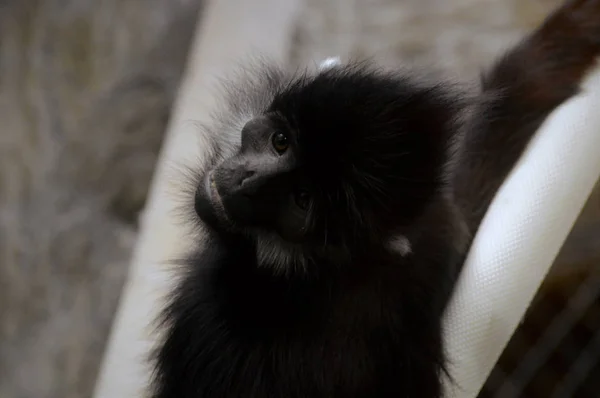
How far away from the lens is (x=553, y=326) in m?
1.09

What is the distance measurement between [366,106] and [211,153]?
0.33 meters

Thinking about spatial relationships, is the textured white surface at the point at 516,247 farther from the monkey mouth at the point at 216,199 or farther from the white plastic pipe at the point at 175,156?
the white plastic pipe at the point at 175,156

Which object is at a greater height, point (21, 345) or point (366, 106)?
point (366, 106)

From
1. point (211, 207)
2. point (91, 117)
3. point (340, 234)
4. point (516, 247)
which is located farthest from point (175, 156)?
point (516, 247)

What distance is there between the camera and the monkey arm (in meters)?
0.95

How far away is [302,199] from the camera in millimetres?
817

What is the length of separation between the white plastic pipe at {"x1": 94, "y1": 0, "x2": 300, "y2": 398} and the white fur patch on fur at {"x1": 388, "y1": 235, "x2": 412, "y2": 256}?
51cm

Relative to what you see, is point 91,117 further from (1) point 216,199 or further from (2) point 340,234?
(2) point 340,234

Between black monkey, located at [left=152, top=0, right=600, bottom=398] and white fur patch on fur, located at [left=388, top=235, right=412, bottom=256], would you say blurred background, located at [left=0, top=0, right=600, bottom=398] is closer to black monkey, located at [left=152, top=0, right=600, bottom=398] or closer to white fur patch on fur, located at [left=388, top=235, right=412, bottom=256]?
black monkey, located at [left=152, top=0, right=600, bottom=398]

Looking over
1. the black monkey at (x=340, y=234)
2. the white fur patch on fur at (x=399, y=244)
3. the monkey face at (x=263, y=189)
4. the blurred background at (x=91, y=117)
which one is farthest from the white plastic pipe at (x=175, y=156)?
the white fur patch on fur at (x=399, y=244)

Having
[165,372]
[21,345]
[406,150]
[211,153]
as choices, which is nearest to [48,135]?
[21,345]

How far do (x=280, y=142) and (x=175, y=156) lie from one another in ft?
2.03

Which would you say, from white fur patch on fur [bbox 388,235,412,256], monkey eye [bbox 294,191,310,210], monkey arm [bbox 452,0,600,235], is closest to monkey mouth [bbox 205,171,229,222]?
monkey eye [bbox 294,191,310,210]

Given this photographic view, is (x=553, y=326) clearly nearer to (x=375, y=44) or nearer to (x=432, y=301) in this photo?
(x=432, y=301)
